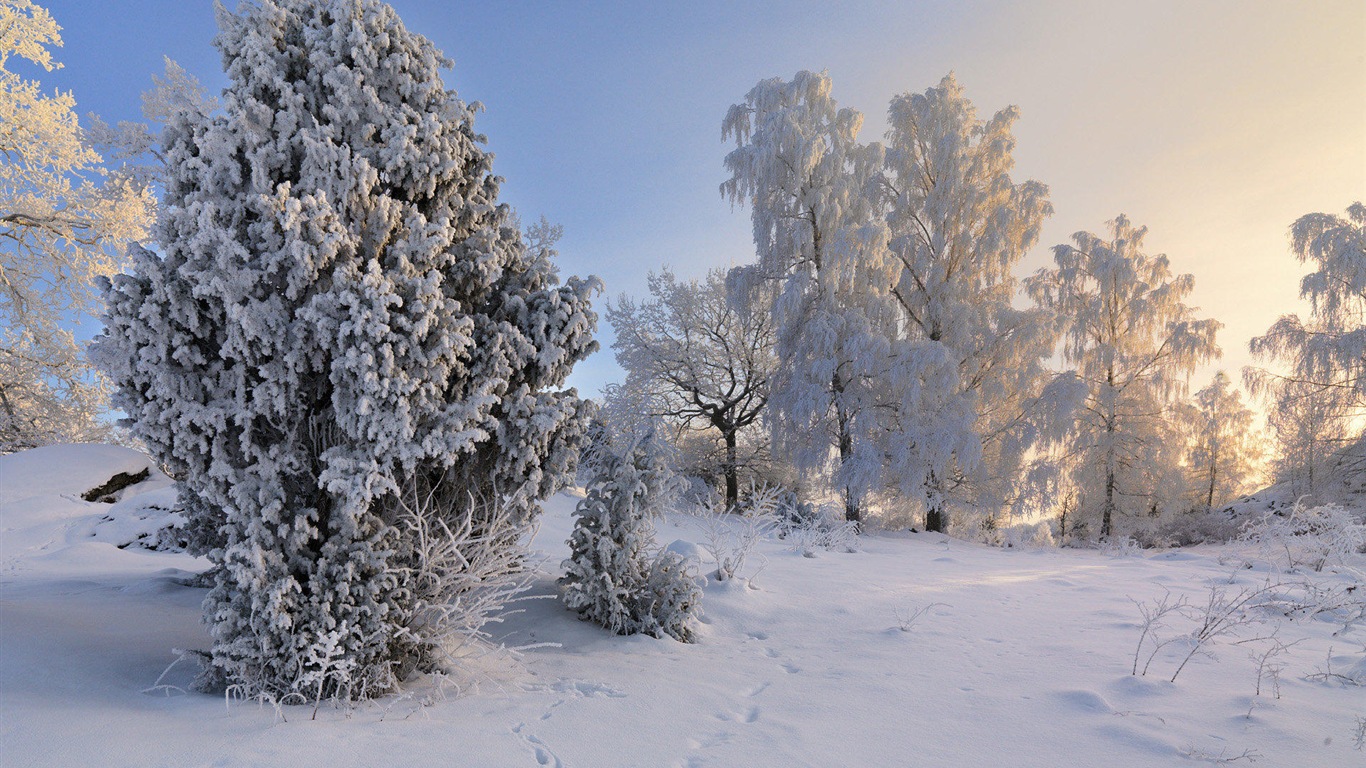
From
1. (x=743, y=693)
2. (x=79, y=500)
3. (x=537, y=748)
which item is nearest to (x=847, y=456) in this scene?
(x=743, y=693)

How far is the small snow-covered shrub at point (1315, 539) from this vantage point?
22.3 ft

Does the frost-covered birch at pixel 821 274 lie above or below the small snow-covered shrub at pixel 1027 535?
above

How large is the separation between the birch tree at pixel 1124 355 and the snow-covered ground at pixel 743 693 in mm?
9838

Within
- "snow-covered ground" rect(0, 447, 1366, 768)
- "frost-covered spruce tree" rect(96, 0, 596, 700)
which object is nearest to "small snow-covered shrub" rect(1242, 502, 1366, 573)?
"snow-covered ground" rect(0, 447, 1366, 768)

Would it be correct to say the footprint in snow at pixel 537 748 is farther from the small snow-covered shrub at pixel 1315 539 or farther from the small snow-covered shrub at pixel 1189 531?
the small snow-covered shrub at pixel 1189 531

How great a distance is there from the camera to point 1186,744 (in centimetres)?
295

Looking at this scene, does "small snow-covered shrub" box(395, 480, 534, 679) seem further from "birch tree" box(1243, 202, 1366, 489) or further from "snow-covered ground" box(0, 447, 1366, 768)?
"birch tree" box(1243, 202, 1366, 489)

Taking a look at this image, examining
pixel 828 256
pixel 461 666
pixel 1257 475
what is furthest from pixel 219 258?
pixel 1257 475

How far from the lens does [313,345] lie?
364 centimetres

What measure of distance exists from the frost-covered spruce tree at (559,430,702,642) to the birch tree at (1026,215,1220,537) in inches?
522

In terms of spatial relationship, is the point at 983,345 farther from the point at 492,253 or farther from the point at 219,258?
the point at 219,258

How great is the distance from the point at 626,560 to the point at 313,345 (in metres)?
2.43

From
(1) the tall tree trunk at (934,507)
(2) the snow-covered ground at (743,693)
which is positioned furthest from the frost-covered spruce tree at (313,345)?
(1) the tall tree trunk at (934,507)

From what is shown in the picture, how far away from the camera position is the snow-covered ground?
2.82 metres
